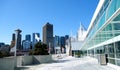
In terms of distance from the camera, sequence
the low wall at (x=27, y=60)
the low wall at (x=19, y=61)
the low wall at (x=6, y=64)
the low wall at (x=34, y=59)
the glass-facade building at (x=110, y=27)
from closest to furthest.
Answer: the glass-facade building at (x=110, y=27) → the low wall at (x=6, y=64) → the low wall at (x=19, y=61) → the low wall at (x=27, y=60) → the low wall at (x=34, y=59)

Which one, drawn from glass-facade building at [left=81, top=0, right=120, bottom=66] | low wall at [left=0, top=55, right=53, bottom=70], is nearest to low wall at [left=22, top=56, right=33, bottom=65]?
low wall at [left=0, top=55, right=53, bottom=70]

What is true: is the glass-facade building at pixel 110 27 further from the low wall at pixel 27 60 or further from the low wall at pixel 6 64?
the low wall at pixel 27 60

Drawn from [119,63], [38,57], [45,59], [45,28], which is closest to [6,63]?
[119,63]

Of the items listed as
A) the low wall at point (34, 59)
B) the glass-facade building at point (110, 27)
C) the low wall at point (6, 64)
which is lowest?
the low wall at point (34, 59)

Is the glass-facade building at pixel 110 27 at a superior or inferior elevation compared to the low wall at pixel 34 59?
superior

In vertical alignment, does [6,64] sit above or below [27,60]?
above

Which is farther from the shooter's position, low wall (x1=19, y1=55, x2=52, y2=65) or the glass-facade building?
low wall (x1=19, y1=55, x2=52, y2=65)

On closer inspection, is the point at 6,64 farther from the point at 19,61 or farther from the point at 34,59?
the point at 34,59

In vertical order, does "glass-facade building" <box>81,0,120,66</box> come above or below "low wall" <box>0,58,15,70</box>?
above

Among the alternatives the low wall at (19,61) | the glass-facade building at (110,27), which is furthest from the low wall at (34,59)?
the glass-facade building at (110,27)

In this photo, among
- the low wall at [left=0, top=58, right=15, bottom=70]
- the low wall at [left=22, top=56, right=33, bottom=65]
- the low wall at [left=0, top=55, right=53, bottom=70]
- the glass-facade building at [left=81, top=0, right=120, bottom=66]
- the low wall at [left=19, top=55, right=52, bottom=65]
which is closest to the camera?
the glass-facade building at [left=81, top=0, right=120, bottom=66]

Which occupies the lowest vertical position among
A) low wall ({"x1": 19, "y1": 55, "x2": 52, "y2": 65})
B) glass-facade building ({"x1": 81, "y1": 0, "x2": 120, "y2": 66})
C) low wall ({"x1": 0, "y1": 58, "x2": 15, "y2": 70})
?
low wall ({"x1": 19, "y1": 55, "x2": 52, "y2": 65})

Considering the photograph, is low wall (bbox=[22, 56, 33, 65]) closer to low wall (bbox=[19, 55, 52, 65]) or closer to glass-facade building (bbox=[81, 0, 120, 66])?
low wall (bbox=[19, 55, 52, 65])

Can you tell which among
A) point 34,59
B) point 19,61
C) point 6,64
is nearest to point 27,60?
point 19,61
